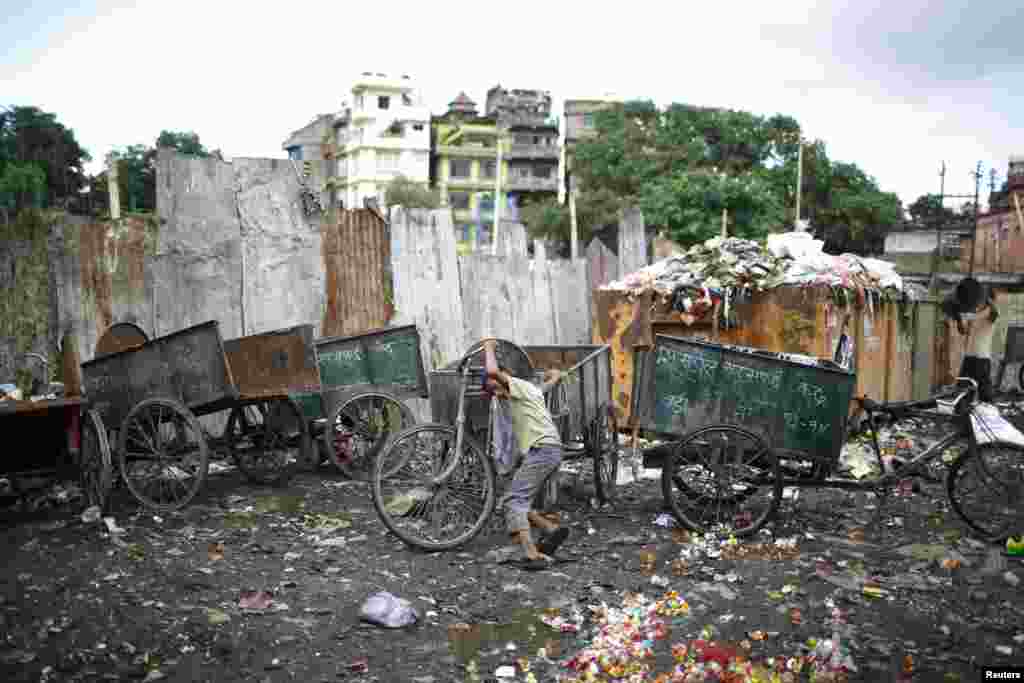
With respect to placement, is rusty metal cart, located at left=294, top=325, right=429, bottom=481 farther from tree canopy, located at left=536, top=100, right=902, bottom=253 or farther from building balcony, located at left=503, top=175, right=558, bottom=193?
building balcony, located at left=503, top=175, right=558, bottom=193

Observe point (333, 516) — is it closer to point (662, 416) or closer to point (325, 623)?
point (325, 623)

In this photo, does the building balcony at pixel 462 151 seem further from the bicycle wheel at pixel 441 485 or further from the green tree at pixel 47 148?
the bicycle wheel at pixel 441 485

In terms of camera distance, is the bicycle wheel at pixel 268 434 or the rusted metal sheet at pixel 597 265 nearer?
the bicycle wheel at pixel 268 434

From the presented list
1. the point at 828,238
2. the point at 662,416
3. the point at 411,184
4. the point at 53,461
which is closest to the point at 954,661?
the point at 662,416

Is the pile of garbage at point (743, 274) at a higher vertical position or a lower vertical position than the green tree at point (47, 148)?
lower

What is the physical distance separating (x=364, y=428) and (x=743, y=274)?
470cm

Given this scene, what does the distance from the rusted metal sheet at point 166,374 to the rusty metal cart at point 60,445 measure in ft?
0.99

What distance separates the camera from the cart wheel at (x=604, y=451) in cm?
697

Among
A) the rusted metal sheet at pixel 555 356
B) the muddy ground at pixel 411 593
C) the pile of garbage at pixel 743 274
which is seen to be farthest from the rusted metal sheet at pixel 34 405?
the pile of garbage at pixel 743 274

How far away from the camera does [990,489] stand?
6.08m

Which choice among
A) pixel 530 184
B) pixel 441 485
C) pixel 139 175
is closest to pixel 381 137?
pixel 530 184

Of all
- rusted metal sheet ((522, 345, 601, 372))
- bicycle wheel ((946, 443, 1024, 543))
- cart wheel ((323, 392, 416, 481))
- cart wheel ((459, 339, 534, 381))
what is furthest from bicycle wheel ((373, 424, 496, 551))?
bicycle wheel ((946, 443, 1024, 543))

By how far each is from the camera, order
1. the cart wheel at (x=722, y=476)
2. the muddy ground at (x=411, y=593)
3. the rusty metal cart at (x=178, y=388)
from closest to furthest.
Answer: the muddy ground at (x=411, y=593), the cart wheel at (x=722, y=476), the rusty metal cart at (x=178, y=388)

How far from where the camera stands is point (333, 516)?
6797mm
